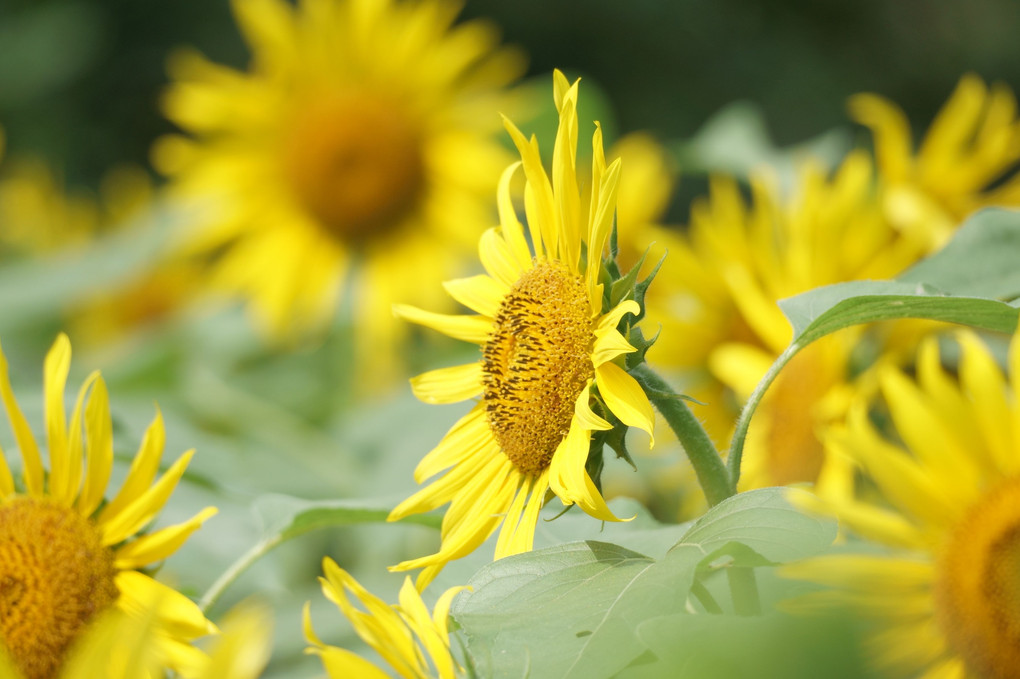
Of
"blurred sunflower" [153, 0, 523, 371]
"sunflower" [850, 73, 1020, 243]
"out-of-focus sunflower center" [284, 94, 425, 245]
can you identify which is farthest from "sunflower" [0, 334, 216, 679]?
"out-of-focus sunflower center" [284, 94, 425, 245]

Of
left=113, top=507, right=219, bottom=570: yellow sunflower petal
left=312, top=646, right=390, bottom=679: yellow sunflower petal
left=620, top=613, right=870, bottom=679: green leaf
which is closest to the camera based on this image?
left=620, top=613, right=870, bottom=679: green leaf

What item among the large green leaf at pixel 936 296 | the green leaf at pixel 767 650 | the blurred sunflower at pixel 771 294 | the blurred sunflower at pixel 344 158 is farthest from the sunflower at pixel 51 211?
the green leaf at pixel 767 650

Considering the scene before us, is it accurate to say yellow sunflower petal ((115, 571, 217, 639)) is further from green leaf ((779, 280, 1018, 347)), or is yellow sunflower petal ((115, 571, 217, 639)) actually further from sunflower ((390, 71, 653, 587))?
green leaf ((779, 280, 1018, 347))

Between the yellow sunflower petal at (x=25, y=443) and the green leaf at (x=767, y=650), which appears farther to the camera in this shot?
the yellow sunflower petal at (x=25, y=443)

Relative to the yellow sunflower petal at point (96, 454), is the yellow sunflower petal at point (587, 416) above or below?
above

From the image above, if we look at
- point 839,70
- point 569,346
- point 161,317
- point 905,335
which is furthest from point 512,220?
point 839,70

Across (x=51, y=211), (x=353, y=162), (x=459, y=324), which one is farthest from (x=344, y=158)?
(x=459, y=324)

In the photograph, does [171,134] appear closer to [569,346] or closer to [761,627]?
[569,346]

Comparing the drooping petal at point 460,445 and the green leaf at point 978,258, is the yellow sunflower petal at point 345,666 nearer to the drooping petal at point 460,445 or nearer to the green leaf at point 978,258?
the drooping petal at point 460,445
